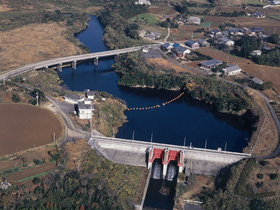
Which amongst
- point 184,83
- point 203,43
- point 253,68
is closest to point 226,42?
point 203,43

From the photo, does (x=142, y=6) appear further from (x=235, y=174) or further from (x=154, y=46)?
(x=235, y=174)

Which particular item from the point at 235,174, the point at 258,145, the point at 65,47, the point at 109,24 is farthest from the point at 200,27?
the point at 235,174

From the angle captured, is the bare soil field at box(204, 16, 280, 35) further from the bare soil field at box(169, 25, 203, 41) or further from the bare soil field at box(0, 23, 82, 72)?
the bare soil field at box(0, 23, 82, 72)

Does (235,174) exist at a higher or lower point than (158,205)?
higher

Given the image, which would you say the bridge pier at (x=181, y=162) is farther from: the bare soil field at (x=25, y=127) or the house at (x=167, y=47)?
the house at (x=167, y=47)

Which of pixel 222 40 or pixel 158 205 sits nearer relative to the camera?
pixel 158 205

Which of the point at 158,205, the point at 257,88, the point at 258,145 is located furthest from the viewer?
the point at 257,88

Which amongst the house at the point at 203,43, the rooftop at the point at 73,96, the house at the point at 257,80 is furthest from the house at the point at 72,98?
the house at the point at 203,43

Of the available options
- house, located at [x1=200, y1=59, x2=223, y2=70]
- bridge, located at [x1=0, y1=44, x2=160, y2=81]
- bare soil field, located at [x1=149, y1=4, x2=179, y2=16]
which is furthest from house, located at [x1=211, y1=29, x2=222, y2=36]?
bare soil field, located at [x1=149, y1=4, x2=179, y2=16]
